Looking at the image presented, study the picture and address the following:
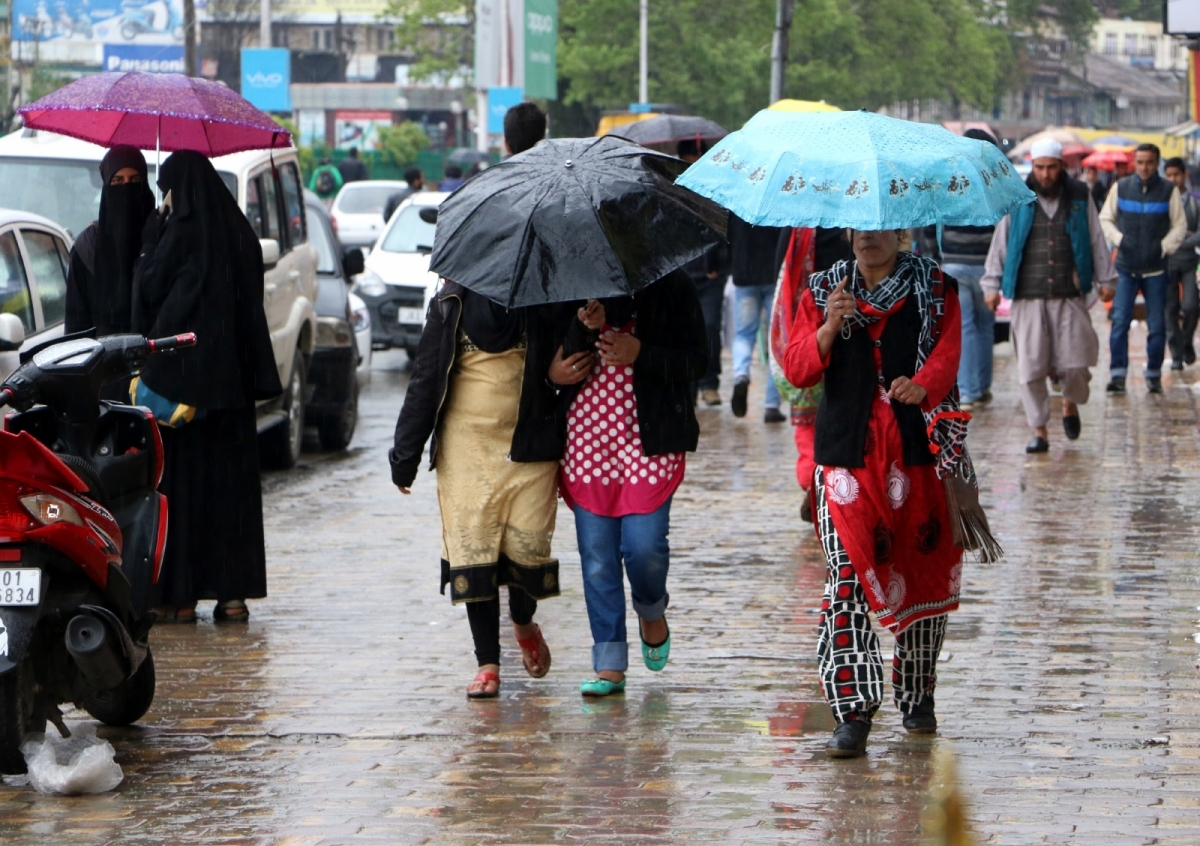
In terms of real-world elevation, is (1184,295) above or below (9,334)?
below

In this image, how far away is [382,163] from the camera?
50.4m

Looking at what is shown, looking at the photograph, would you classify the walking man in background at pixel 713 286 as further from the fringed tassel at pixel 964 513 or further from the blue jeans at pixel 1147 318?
the fringed tassel at pixel 964 513

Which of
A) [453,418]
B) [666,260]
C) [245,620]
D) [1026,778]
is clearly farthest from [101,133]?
[1026,778]

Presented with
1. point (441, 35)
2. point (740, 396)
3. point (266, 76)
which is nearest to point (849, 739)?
point (740, 396)

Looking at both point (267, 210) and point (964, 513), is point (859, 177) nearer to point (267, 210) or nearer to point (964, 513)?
point (964, 513)

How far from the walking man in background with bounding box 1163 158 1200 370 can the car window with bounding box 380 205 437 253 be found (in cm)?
686

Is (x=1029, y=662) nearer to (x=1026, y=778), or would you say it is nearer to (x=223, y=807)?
(x=1026, y=778)

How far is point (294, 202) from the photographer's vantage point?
12227 millimetres

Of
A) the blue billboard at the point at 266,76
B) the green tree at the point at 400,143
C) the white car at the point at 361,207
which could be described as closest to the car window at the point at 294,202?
the white car at the point at 361,207

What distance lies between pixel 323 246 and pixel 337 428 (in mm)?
1880

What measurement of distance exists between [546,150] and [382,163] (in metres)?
45.1

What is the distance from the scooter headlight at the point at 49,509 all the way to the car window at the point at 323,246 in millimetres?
8628

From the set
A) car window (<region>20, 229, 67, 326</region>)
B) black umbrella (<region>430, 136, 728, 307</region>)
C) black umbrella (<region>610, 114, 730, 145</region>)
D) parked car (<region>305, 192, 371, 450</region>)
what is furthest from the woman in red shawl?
black umbrella (<region>610, 114, 730, 145</region>)

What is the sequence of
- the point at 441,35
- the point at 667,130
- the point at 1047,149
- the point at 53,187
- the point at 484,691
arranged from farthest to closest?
1. the point at 441,35
2. the point at 667,130
3. the point at 1047,149
4. the point at 53,187
5. the point at 484,691
